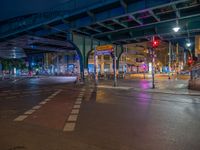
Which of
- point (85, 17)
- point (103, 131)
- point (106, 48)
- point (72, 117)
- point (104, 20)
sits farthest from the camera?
point (106, 48)

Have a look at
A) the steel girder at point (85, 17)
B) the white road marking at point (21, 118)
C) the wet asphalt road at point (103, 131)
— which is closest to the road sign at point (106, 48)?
the steel girder at point (85, 17)

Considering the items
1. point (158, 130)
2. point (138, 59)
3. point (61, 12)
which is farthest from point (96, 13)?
point (138, 59)

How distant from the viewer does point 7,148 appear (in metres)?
5.43

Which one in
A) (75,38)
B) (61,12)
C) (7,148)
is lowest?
(7,148)

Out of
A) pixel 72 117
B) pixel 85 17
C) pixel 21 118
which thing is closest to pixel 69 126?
pixel 72 117

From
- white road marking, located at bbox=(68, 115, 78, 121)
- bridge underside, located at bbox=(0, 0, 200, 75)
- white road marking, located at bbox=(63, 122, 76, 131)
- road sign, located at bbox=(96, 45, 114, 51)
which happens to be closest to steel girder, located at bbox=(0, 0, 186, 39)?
bridge underside, located at bbox=(0, 0, 200, 75)

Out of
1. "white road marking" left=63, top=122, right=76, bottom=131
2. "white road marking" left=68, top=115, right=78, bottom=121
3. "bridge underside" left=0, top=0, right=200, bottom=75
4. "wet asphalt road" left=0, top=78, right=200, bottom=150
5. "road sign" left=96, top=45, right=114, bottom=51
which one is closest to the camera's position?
"wet asphalt road" left=0, top=78, right=200, bottom=150

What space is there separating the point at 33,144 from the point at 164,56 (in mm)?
82754

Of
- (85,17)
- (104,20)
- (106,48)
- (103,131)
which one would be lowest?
(103,131)

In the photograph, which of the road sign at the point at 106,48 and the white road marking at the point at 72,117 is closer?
the white road marking at the point at 72,117

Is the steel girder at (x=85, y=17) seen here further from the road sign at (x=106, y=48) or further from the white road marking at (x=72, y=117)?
the white road marking at (x=72, y=117)

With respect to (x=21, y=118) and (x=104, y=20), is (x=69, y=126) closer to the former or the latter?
(x=21, y=118)

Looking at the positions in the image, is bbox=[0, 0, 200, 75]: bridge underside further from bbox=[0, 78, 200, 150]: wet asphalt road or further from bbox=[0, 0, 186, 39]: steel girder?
bbox=[0, 78, 200, 150]: wet asphalt road

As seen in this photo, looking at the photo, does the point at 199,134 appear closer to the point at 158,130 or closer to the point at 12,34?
the point at 158,130
